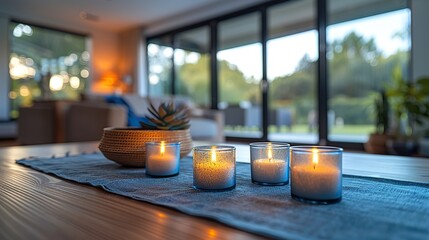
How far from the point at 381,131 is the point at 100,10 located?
4.36m

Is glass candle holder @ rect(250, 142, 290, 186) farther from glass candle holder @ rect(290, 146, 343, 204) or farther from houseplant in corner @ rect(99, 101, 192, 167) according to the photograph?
houseplant in corner @ rect(99, 101, 192, 167)

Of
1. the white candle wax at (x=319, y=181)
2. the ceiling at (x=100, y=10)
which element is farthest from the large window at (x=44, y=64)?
the white candle wax at (x=319, y=181)

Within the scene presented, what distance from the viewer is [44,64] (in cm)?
544

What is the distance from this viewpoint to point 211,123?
3262 mm

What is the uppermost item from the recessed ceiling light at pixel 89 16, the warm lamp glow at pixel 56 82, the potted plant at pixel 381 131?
the recessed ceiling light at pixel 89 16

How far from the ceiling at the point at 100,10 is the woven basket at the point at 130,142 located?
4.00 m

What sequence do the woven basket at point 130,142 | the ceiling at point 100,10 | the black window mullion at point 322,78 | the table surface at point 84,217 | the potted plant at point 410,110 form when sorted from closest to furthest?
the table surface at point 84,217, the woven basket at point 130,142, the potted plant at point 410,110, the black window mullion at point 322,78, the ceiling at point 100,10

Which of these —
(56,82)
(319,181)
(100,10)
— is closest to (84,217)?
(319,181)

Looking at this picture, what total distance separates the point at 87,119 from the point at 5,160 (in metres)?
1.85

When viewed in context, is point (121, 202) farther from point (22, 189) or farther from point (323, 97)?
point (323, 97)

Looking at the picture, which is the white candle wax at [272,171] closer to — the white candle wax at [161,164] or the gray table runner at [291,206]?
the gray table runner at [291,206]

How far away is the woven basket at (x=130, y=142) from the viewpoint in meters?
0.73

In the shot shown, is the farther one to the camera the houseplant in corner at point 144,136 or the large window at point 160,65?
the large window at point 160,65

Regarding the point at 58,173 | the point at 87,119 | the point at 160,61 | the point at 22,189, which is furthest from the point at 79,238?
the point at 160,61
